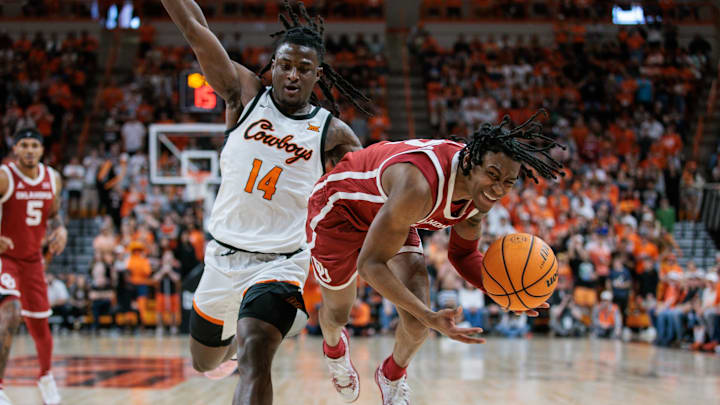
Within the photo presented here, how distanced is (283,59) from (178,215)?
10911mm

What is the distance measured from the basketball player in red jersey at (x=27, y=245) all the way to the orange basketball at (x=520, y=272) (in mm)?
3586

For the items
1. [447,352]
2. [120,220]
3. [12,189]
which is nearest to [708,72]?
[447,352]

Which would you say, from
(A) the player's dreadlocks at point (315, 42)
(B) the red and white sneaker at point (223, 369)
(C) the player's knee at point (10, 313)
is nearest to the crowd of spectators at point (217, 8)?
(C) the player's knee at point (10, 313)

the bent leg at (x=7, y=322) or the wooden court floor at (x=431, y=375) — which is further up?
the bent leg at (x=7, y=322)

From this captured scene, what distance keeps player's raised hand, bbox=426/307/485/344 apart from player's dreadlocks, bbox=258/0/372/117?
5.71 ft

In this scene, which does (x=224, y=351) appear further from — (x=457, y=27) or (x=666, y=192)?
(x=457, y=27)

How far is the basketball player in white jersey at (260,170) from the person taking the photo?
3918mm

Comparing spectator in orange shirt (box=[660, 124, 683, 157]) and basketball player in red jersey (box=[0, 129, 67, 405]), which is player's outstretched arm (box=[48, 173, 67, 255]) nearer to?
basketball player in red jersey (box=[0, 129, 67, 405])

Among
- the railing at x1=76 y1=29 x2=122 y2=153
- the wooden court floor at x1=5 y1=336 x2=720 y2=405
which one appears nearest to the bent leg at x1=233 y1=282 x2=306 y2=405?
the wooden court floor at x1=5 y1=336 x2=720 y2=405

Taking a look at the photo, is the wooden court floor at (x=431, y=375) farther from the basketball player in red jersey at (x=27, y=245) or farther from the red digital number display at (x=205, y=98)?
the red digital number display at (x=205, y=98)

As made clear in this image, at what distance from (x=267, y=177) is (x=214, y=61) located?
703 millimetres

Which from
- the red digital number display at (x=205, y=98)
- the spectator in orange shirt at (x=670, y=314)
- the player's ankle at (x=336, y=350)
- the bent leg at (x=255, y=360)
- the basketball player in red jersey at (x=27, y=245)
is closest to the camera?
the bent leg at (x=255, y=360)

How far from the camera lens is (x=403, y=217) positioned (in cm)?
332

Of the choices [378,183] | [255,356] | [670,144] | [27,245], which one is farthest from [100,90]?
[255,356]
